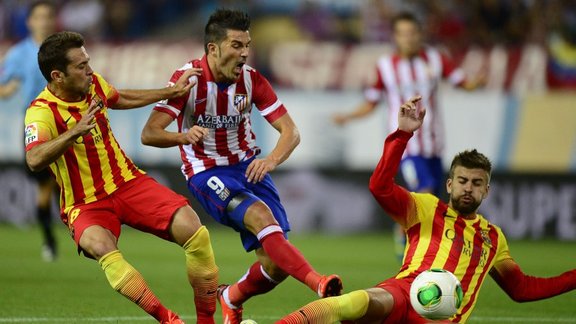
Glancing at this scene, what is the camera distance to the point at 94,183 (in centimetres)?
643

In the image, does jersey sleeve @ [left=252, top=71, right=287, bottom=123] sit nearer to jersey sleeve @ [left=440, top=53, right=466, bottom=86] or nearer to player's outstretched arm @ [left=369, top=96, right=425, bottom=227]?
player's outstretched arm @ [left=369, top=96, right=425, bottom=227]

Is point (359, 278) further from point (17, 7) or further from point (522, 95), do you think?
point (17, 7)

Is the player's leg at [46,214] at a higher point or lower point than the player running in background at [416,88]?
lower

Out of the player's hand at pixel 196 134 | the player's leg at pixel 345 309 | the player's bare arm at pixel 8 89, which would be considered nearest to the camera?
the player's leg at pixel 345 309

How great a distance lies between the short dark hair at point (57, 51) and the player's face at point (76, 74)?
0.09ft

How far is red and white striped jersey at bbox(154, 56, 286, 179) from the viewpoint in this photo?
275 inches

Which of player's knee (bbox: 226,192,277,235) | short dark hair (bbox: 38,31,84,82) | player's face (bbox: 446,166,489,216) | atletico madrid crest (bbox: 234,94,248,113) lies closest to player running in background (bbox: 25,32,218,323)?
short dark hair (bbox: 38,31,84,82)

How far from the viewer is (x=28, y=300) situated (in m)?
8.13

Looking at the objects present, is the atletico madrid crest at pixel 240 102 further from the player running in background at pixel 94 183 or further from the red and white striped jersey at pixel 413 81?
the red and white striped jersey at pixel 413 81

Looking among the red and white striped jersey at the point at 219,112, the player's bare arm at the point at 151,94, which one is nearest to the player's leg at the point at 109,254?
the player's bare arm at the point at 151,94

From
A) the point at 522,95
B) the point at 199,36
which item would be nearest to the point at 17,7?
the point at 199,36

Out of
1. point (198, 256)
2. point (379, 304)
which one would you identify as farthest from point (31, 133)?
point (379, 304)

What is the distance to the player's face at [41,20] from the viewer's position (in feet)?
34.8

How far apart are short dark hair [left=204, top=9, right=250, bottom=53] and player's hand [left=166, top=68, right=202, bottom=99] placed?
228mm
